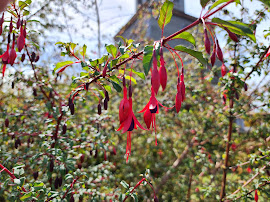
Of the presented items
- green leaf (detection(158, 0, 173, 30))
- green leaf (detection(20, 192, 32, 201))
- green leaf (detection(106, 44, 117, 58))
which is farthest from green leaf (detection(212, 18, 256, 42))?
green leaf (detection(20, 192, 32, 201))

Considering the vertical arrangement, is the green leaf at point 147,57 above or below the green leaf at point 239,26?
below

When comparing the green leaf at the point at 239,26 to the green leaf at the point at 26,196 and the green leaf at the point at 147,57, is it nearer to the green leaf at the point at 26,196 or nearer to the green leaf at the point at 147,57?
the green leaf at the point at 147,57

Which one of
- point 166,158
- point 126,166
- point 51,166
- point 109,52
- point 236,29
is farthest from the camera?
point 166,158

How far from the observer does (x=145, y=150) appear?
266 cm

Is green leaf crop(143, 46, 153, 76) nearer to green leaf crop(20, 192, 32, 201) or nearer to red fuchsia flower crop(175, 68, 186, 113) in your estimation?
red fuchsia flower crop(175, 68, 186, 113)

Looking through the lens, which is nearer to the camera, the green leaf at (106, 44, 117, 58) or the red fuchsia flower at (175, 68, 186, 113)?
the red fuchsia flower at (175, 68, 186, 113)

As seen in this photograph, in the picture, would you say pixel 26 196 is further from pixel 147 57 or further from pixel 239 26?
pixel 239 26

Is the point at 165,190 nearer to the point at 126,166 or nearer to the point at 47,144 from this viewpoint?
the point at 126,166

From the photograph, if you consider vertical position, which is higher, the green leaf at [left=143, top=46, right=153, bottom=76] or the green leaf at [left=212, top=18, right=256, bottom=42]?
the green leaf at [left=212, top=18, right=256, bottom=42]

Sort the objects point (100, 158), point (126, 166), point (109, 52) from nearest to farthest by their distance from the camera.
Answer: point (109, 52) → point (100, 158) → point (126, 166)

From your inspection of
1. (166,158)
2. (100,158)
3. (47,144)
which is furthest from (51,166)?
(166,158)

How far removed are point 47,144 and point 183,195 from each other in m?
1.91

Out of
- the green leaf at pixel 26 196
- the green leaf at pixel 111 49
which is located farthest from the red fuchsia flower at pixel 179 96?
the green leaf at pixel 26 196

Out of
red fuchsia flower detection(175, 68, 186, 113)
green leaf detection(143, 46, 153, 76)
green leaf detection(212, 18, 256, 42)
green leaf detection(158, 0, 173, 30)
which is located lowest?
red fuchsia flower detection(175, 68, 186, 113)
